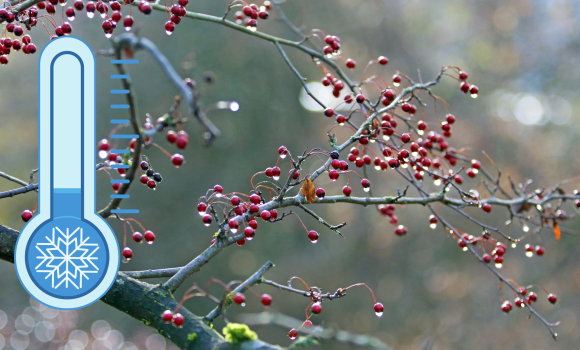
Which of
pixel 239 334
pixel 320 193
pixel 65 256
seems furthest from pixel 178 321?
pixel 320 193

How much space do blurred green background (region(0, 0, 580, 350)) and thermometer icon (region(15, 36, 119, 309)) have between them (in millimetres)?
5489

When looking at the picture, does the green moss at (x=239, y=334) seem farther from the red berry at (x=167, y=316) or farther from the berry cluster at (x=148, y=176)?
the berry cluster at (x=148, y=176)

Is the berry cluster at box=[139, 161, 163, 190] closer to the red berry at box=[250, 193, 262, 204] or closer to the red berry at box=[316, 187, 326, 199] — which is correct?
the red berry at box=[250, 193, 262, 204]

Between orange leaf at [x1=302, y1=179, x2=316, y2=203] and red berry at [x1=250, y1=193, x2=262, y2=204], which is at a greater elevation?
orange leaf at [x1=302, y1=179, x2=316, y2=203]

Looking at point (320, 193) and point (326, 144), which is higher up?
point (326, 144)

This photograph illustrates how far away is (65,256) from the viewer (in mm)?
947

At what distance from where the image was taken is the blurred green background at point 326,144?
20.3 ft

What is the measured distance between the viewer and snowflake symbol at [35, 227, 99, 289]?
3.11 feet

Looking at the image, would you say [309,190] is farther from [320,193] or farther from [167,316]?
[167,316]

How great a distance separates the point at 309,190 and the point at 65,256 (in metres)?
0.58

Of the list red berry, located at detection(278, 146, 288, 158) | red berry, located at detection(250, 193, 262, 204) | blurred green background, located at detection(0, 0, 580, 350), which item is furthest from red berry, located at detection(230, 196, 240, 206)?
blurred green background, located at detection(0, 0, 580, 350)

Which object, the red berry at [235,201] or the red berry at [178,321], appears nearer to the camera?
the red berry at [178,321]

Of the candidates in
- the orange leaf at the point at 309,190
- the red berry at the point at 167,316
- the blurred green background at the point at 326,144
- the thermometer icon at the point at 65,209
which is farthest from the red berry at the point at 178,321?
the blurred green background at the point at 326,144

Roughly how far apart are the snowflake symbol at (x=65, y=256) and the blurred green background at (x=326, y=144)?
5.49m
